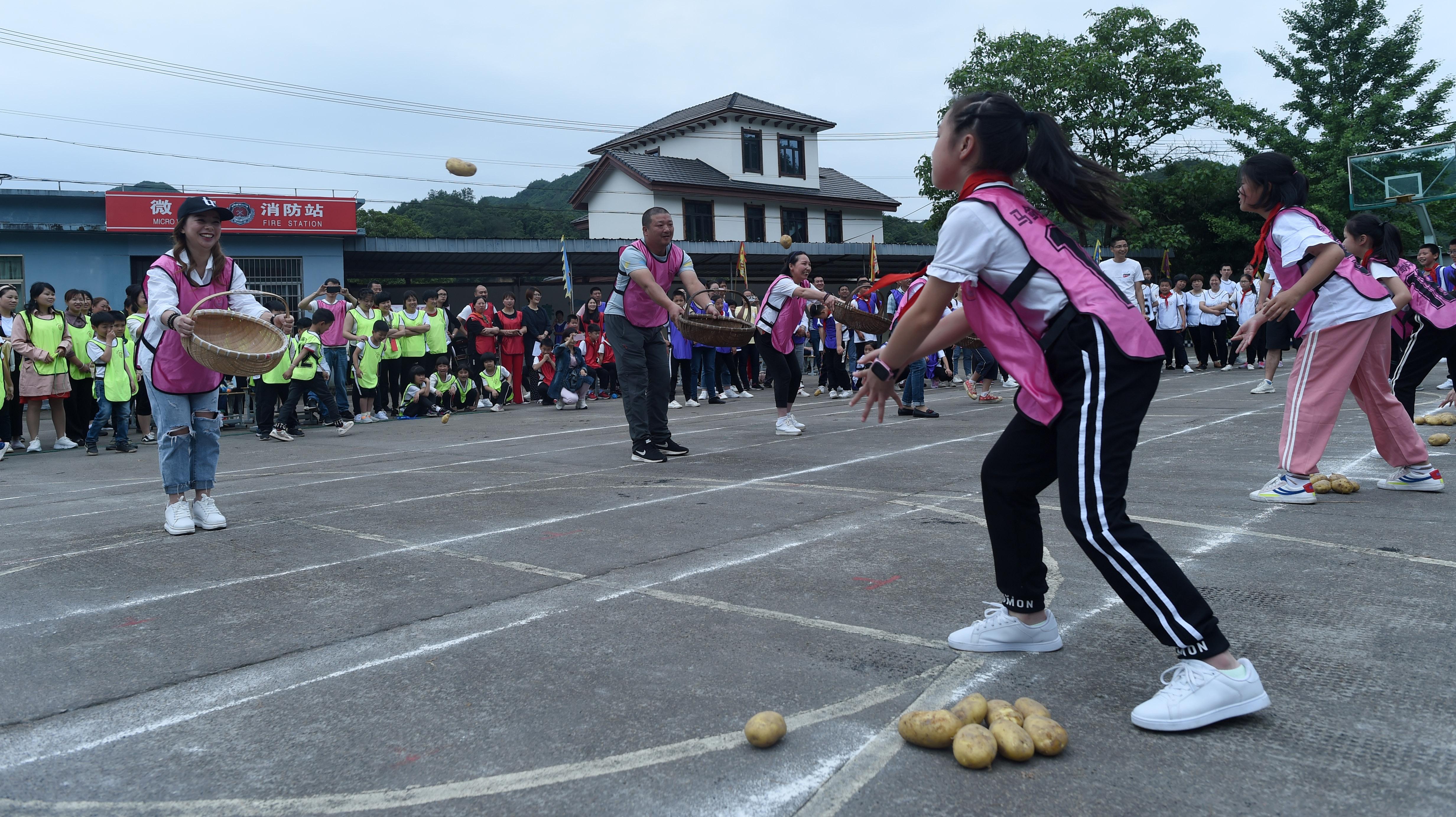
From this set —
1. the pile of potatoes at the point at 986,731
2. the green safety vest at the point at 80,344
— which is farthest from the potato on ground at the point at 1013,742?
the green safety vest at the point at 80,344

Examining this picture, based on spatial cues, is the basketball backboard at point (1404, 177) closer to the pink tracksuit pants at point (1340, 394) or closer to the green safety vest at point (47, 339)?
the pink tracksuit pants at point (1340, 394)

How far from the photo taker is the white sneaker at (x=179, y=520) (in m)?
5.80

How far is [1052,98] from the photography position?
131 ft

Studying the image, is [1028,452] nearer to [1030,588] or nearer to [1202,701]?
[1030,588]

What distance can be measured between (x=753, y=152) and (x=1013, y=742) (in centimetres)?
4346

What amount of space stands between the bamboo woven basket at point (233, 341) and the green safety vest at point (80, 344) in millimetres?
7924

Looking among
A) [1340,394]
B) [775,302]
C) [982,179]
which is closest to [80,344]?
[775,302]

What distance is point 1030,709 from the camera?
273 centimetres

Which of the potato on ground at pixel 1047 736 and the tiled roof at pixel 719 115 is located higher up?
the tiled roof at pixel 719 115

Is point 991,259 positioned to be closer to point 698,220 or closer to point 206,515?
point 206,515

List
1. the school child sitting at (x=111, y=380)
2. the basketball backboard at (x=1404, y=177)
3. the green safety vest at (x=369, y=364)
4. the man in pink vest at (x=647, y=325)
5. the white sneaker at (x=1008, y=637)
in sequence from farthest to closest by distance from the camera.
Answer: the basketball backboard at (x=1404, y=177) < the green safety vest at (x=369, y=364) < the school child sitting at (x=111, y=380) < the man in pink vest at (x=647, y=325) < the white sneaker at (x=1008, y=637)

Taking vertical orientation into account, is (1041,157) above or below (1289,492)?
above

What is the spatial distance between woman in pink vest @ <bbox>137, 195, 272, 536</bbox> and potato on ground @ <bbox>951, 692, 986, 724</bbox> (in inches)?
193

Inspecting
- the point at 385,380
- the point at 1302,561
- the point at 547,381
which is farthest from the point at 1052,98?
the point at 1302,561
